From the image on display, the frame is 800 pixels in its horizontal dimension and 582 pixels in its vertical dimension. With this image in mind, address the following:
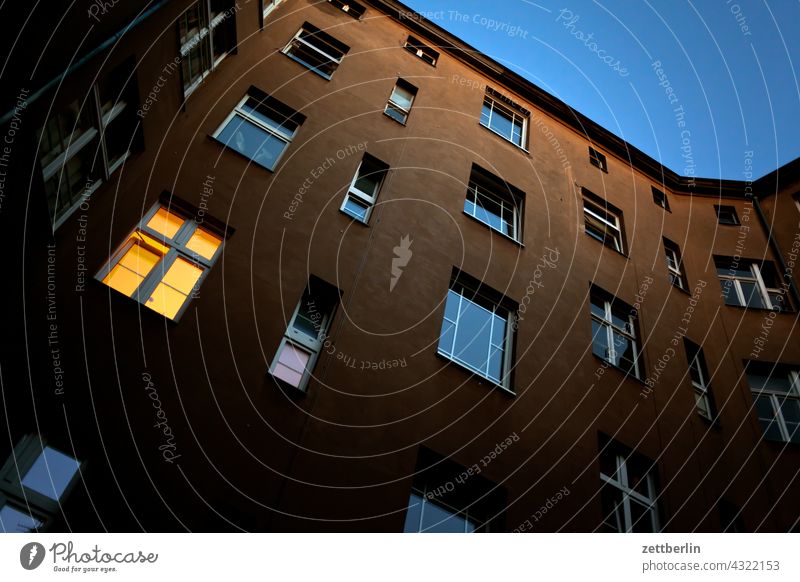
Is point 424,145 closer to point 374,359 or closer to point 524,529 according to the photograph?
point 374,359

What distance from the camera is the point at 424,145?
14.2 m

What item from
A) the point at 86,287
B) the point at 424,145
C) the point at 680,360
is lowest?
the point at 86,287

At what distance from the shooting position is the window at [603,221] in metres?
16.1

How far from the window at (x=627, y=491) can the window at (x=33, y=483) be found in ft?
25.6

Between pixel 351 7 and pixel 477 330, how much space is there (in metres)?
11.8

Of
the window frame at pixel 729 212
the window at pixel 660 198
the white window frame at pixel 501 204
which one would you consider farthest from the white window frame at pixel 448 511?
the window frame at pixel 729 212

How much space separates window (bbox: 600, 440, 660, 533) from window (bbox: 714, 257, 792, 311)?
7.63 m

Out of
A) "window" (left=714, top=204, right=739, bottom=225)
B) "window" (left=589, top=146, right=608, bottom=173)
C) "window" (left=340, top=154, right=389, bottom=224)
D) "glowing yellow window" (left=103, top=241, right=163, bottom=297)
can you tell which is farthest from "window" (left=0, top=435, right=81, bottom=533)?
"window" (left=714, top=204, right=739, bottom=225)

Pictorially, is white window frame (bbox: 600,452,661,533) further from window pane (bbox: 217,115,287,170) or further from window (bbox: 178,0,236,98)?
window (bbox: 178,0,236,98)

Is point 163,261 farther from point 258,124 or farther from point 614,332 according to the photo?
point 614,332

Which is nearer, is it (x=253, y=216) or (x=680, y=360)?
(x=253, y=216)
